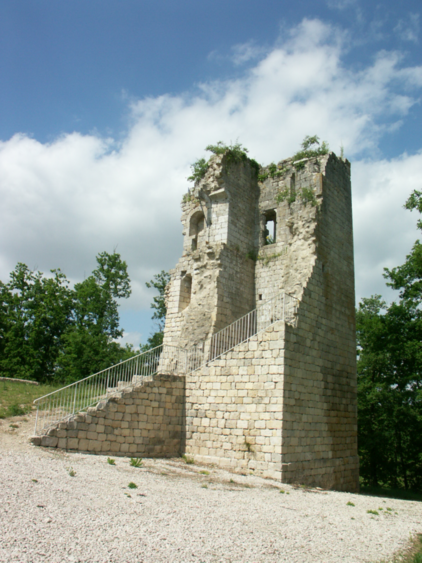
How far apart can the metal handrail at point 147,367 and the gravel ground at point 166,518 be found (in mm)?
1489

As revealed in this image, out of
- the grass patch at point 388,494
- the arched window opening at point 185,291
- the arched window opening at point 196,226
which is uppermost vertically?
the arched window opening at point 196,226

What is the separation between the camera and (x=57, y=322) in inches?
1241

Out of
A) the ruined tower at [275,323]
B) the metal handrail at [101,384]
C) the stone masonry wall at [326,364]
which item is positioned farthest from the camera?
the stone masonry wall at [326,364]

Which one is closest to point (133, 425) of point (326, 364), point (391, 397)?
point (326, 364)

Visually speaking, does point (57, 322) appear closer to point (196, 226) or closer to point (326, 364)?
point (196, 226)

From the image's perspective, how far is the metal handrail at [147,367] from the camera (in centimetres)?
1143

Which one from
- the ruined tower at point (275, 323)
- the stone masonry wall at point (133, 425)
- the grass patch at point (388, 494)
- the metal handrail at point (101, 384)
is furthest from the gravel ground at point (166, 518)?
the grass patch at point (388, 494)

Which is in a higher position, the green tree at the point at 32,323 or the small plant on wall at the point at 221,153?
the small plant on wall at the point at 221,153

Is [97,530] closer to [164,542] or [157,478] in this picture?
[164,542]

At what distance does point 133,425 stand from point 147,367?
1904mm

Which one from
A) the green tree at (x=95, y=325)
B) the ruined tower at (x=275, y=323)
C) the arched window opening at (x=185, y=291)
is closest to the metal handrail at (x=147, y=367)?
the ruined tower at (x=275, y=323)

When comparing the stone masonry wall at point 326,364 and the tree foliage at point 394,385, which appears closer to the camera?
the stone masonry wall at point 326,364

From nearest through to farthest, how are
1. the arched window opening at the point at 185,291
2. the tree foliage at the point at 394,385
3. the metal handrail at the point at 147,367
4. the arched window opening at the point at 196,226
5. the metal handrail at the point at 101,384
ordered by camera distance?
1. the metal handrail at the point at 101,384
2. the metal handrail at the point at 147,367
3. the arched window opening at the point at 185,291
4. the arched window opening at the point at 196,226
5. the tree foliage at the point at 394,385

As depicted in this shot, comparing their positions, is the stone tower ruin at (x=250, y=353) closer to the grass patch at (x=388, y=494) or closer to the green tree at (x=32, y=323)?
the grass patch at (x=388, y=494)
